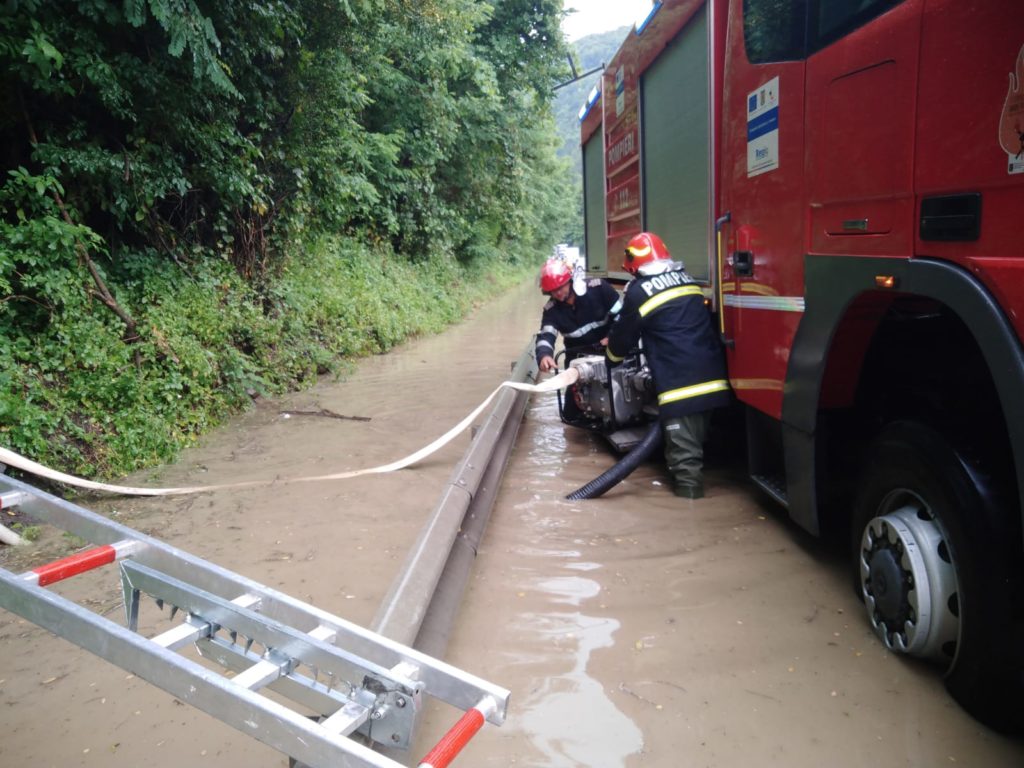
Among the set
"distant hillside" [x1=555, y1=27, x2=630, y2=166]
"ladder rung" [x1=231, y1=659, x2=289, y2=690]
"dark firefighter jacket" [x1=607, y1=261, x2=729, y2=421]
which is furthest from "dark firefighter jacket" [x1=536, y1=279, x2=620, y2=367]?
"distant hillside" [x1=555, y1=27, x2=630, y2=166]

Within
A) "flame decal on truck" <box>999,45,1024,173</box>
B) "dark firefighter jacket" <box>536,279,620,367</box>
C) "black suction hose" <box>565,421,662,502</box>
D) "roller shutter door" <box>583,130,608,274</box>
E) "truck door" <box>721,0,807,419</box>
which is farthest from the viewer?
"roller shutter door" <box>583,130,608,274</box>

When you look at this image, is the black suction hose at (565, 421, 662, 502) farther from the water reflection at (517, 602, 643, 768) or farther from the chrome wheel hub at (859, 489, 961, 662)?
the chrome wheel hub at (859, 489, 961, 662)

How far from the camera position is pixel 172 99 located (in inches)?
262

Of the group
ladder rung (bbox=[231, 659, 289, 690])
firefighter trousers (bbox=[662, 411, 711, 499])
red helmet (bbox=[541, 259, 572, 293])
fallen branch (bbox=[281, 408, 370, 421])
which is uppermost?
red helmet (bbox=[541, 259, 572, 293])

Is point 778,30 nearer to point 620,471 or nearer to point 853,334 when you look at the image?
point 853,334

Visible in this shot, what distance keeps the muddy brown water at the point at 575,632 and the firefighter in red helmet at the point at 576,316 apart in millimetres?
1123

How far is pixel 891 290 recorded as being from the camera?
2.52m

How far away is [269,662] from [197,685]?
0.86 feet

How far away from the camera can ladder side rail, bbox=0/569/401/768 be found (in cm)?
135

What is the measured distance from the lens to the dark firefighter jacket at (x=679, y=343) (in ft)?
14.8

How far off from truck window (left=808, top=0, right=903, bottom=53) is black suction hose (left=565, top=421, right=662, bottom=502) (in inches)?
100

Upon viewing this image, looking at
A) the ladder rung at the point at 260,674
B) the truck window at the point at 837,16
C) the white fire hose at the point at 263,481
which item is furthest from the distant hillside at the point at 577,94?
the ladder rung at the point at 260,674

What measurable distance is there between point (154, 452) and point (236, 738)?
142 inches

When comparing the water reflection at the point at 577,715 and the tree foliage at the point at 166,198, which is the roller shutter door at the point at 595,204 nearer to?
the tree foliage at the point at 166,198
